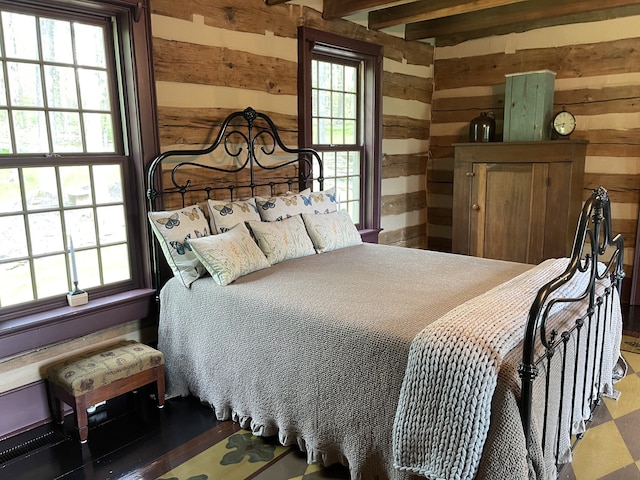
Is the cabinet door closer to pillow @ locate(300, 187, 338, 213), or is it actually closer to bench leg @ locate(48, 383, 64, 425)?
pillow @ locate(300, 187, 338, 213)

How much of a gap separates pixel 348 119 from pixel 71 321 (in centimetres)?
284

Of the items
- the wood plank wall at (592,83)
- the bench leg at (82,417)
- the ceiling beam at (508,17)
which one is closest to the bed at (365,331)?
the bench leg at (82,417)

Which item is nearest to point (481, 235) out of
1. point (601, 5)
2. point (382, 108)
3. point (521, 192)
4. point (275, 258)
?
point (521, 192)

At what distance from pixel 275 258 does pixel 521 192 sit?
248cm

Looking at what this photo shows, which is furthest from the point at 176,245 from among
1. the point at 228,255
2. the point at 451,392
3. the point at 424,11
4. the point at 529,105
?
the point at 529,105

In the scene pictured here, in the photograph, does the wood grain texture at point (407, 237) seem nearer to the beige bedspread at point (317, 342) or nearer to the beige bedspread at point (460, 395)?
the beige bedspread at point (317, 342)

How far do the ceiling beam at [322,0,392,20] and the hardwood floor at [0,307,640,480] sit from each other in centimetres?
291

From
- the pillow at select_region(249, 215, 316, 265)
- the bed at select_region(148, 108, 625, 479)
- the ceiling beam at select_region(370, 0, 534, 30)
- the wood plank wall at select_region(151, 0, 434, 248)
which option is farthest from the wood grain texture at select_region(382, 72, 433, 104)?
the pillow at select_region(249, 215, 316, 265)

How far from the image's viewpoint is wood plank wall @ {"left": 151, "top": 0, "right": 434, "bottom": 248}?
9.78 feet

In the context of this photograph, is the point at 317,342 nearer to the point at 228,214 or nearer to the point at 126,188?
the point at 228,214

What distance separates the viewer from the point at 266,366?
2.37 metres

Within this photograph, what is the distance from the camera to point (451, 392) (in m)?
1.67

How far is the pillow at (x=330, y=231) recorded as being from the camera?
131 inches

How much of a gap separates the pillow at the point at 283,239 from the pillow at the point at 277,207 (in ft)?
0.22
